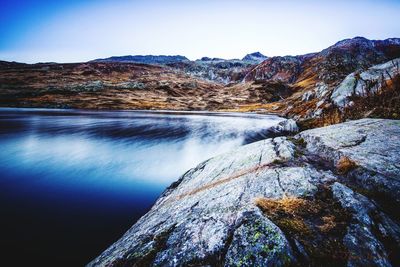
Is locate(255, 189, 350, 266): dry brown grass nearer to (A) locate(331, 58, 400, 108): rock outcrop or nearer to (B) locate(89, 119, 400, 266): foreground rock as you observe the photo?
(B) locate(89, 119, 400, 266): foreground rock

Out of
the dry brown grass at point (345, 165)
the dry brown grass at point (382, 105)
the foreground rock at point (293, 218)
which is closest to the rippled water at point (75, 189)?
→ the foreground rock at point (293, 218)

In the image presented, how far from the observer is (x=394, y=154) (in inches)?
293

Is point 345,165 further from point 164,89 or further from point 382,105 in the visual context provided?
point 164,89

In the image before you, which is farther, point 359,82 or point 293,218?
point 359,82

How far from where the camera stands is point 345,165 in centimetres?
784

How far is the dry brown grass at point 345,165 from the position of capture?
760 centimetres

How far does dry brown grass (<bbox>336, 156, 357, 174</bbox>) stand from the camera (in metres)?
7.60

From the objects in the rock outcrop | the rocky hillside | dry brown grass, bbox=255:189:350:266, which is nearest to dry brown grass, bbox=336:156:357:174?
dry brown grass, bbox=255:189:350:266

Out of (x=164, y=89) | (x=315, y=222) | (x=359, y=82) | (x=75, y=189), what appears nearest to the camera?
(x=315, y=222)

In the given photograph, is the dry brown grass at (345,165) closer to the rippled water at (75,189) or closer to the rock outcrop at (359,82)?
the rippled water at (75,189)

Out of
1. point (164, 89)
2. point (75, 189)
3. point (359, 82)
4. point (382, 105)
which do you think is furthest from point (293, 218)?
point (164, 89)

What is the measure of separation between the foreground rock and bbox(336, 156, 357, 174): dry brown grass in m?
0.03

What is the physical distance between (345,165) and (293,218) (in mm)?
3853

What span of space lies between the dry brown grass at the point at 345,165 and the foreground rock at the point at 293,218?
34mm
